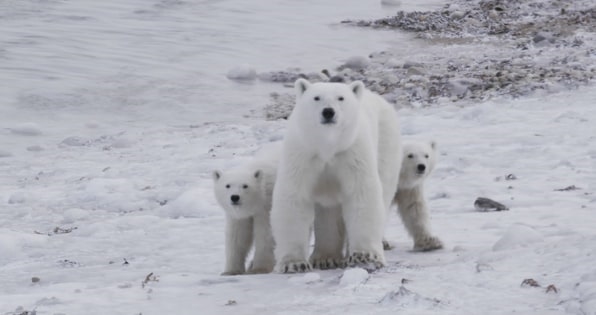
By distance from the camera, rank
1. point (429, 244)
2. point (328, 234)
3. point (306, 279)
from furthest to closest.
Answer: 1. point (429, 244)
2. point (328, 234)
3. point (306, 279)

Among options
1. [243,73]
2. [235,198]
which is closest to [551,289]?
[235,198]

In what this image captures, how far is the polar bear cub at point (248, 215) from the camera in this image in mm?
6699

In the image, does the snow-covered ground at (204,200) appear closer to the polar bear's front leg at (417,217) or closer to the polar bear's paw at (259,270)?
the polar bear's front leg at (417,217)

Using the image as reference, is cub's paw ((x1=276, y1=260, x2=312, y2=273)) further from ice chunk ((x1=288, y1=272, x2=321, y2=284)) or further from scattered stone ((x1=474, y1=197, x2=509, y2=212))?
scattered stone ((x1=474, y1=197, x2=509, y2=212))

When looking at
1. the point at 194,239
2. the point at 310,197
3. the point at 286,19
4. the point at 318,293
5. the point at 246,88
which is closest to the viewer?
the point at 318,293

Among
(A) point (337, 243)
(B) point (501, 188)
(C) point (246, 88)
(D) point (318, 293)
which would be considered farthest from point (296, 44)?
(D) point (318, 293)

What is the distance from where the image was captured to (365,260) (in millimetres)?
5699

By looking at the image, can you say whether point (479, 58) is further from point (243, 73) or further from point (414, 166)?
point (414, 166)

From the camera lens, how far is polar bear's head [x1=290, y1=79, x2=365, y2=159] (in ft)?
18.3

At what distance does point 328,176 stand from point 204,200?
3.59 metres

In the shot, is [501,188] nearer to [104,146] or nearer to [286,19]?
[104,146]

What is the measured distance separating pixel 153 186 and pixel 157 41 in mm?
11225

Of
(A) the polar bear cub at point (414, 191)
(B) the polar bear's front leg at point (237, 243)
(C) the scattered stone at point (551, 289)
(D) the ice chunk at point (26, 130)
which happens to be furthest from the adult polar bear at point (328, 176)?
(D) the ice chunk at point (26, 130)

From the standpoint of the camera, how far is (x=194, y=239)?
8.04 meters
